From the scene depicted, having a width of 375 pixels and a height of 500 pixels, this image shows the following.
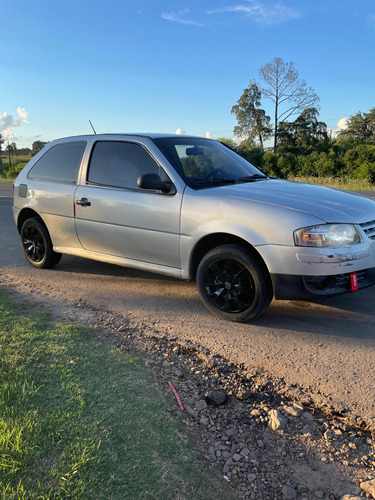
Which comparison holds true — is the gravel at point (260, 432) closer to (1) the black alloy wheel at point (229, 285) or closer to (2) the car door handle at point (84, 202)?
(1) the black alloy wheel at point (229, 285)

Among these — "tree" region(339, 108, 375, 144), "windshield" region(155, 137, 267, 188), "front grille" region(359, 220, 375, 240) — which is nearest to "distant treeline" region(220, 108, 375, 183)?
"tree" region(339, 108, 375, 144)

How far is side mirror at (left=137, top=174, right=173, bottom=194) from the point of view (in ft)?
13.1

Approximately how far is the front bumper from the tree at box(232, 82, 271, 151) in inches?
1809

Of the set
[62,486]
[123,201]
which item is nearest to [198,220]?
[123,201]

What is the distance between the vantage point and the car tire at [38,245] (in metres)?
5.52

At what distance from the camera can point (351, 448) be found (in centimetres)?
224

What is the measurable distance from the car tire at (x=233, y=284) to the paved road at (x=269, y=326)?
0.15m

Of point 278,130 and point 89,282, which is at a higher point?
point 278,130

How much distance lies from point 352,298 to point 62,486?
3569 millimetres

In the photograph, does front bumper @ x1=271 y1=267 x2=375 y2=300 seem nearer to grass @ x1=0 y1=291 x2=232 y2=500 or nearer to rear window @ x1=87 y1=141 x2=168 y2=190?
grass @ x1=0 y1=291 x2=232 y2=500

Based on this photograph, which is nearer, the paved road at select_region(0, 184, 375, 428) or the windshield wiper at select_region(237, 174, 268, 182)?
the paved road at select_region(0, 184, 375, 428)

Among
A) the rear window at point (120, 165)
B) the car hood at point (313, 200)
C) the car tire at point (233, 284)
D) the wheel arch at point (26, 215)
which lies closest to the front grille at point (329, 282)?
the car tire at point (233, 284)

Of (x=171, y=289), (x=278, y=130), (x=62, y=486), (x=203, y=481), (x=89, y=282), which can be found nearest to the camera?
(x=62, y=486)

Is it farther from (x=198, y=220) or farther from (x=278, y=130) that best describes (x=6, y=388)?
(x=278, y=130)
